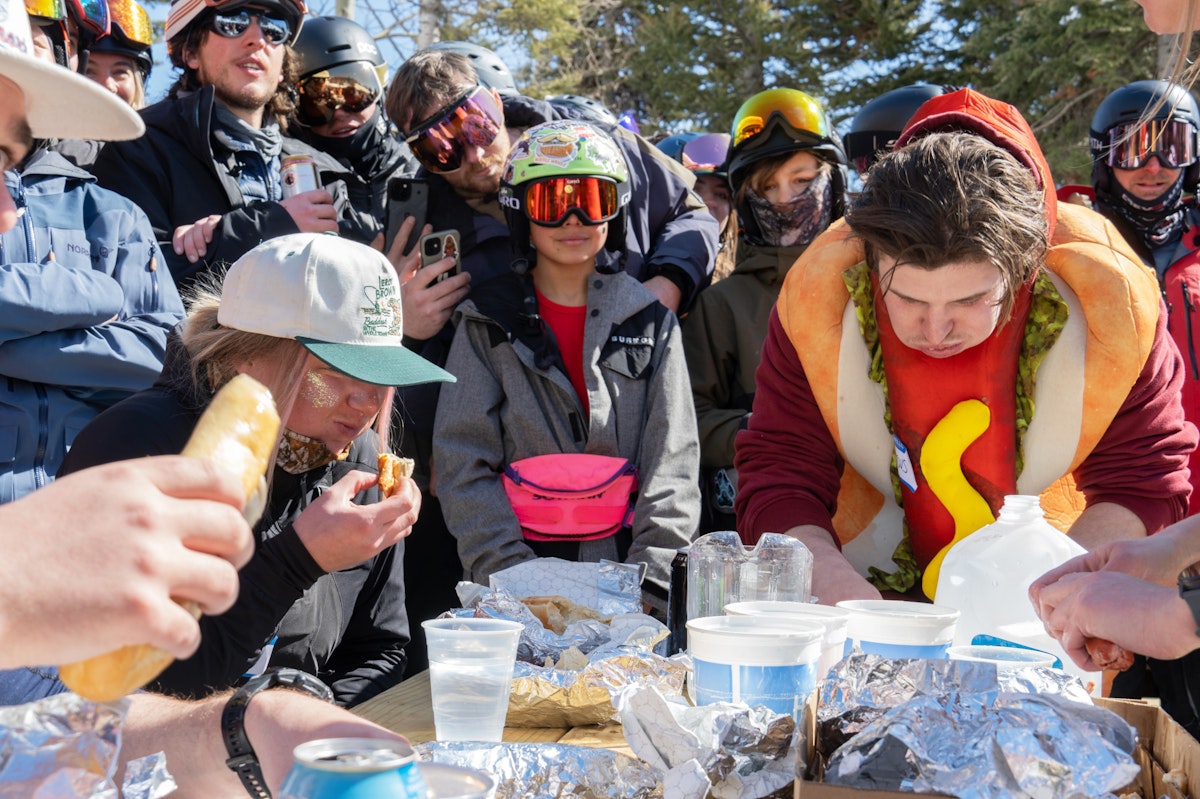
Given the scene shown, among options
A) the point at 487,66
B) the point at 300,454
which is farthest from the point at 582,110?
the point at 300,454

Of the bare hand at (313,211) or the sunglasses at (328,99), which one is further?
the sunglasses at (328,99)

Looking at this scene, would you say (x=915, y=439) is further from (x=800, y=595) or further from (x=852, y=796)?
(x=852, y=796)

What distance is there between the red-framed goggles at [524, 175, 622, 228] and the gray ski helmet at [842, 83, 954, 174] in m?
2.30

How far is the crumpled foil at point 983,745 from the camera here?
4.22 feet

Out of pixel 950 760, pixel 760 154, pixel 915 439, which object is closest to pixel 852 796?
pixel 950 760

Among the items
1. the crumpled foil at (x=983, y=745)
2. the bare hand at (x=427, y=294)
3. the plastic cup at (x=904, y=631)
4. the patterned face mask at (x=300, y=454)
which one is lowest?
the plastic cup at (x=904, y=631)

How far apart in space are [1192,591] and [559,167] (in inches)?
113

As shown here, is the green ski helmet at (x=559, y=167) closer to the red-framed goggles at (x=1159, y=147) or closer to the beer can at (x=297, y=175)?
the beer can at (x=297, y=175)

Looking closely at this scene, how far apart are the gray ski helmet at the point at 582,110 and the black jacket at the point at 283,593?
2.63 meters

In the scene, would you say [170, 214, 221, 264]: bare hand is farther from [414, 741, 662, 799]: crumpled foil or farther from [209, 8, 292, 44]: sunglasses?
[414, 741, 662, 799]: crumpled foil

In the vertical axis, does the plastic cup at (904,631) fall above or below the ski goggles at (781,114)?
below

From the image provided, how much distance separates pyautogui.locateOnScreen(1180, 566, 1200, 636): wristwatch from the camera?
1.48 meters

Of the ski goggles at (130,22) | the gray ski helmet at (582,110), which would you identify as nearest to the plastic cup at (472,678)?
the gray ski helmet at (582,110)

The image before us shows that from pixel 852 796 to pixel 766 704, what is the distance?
1.35 feet
